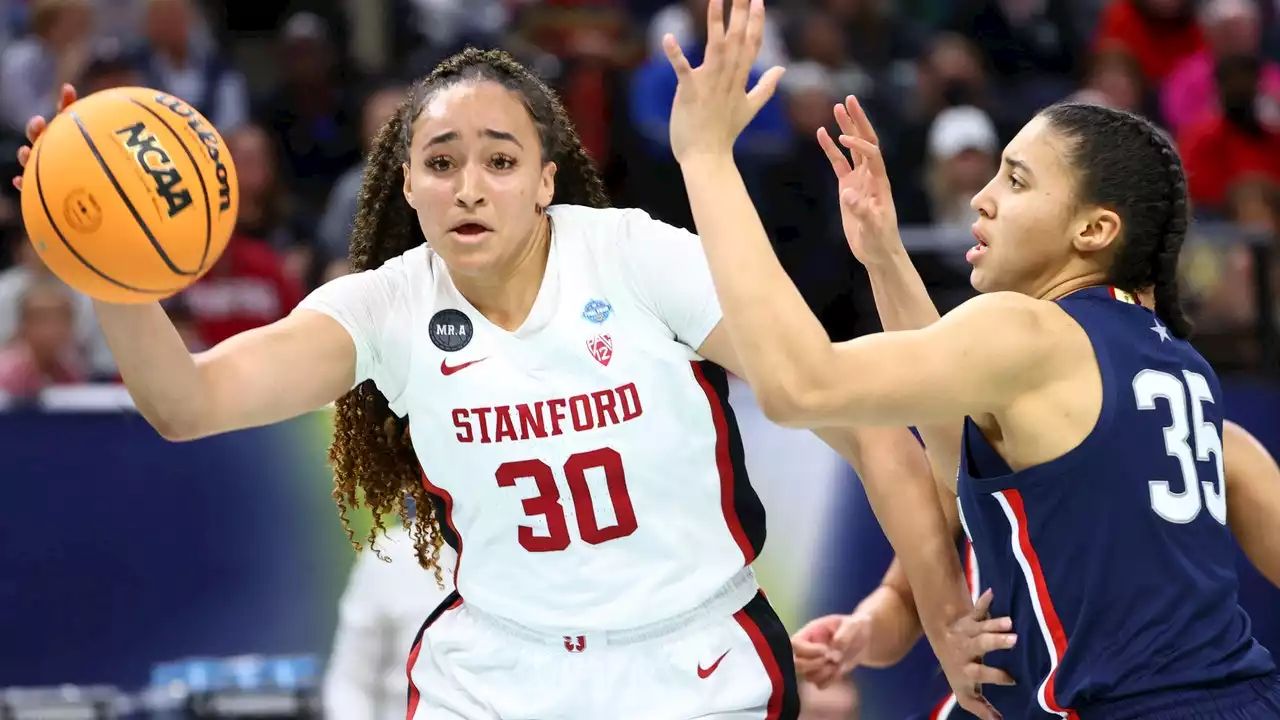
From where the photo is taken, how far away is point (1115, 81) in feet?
31.1

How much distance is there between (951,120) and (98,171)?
5.92 meters

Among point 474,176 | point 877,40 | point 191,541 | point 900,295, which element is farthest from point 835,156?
point 877,40

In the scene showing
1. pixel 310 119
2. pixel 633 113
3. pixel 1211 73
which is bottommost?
pixel 1211 73

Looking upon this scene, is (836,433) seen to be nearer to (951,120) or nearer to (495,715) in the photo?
(495,715)

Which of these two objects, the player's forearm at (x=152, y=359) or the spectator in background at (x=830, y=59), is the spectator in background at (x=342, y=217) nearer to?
the spectator in background at (x=830, y=59)

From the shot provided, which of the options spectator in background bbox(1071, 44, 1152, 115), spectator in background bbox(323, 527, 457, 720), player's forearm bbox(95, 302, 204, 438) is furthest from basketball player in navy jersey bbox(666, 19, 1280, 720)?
spectator in background bbox(1071, 44, 1152, 115)

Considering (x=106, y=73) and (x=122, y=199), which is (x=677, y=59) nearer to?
(x=122, y=199)

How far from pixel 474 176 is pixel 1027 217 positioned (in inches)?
42.5

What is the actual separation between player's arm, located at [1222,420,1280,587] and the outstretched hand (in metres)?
0.85

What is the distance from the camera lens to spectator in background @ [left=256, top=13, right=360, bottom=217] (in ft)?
28.0

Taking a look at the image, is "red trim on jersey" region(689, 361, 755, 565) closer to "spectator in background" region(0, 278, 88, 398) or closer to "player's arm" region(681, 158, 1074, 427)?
"player's arm" region(681, 158, 1074, 427)

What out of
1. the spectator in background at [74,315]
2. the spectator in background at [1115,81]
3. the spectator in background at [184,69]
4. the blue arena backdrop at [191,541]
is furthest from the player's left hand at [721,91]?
the spectator in background at [1115,81]

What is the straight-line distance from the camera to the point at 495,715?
338 centimetres

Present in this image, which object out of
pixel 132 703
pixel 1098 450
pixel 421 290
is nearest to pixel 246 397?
pixel 421 290
